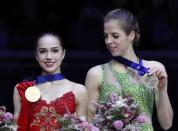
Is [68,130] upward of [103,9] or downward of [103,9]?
downward

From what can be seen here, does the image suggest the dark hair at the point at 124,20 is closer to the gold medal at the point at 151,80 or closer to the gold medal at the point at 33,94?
the gold medal at the point at 151,80

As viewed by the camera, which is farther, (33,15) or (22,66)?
(33,15)

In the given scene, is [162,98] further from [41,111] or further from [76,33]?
[76,33]

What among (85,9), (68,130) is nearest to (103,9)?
(85,9)

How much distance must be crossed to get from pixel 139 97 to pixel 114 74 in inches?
8.9

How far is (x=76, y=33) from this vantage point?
26.6 feet

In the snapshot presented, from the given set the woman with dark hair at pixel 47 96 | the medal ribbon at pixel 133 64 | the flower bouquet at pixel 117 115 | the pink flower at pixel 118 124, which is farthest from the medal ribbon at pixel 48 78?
the pink flower at pixel 118 124

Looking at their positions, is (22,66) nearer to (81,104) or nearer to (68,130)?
(81,104)

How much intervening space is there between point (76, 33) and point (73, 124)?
4.14 meters

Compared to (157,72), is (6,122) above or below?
below

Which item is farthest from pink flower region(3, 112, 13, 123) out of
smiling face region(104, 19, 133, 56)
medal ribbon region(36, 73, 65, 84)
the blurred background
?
the blurred background

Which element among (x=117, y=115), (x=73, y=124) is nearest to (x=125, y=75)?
(x=117, y=115)

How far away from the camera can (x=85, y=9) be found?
8000 mm

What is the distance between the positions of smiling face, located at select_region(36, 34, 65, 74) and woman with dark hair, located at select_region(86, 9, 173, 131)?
24cm
